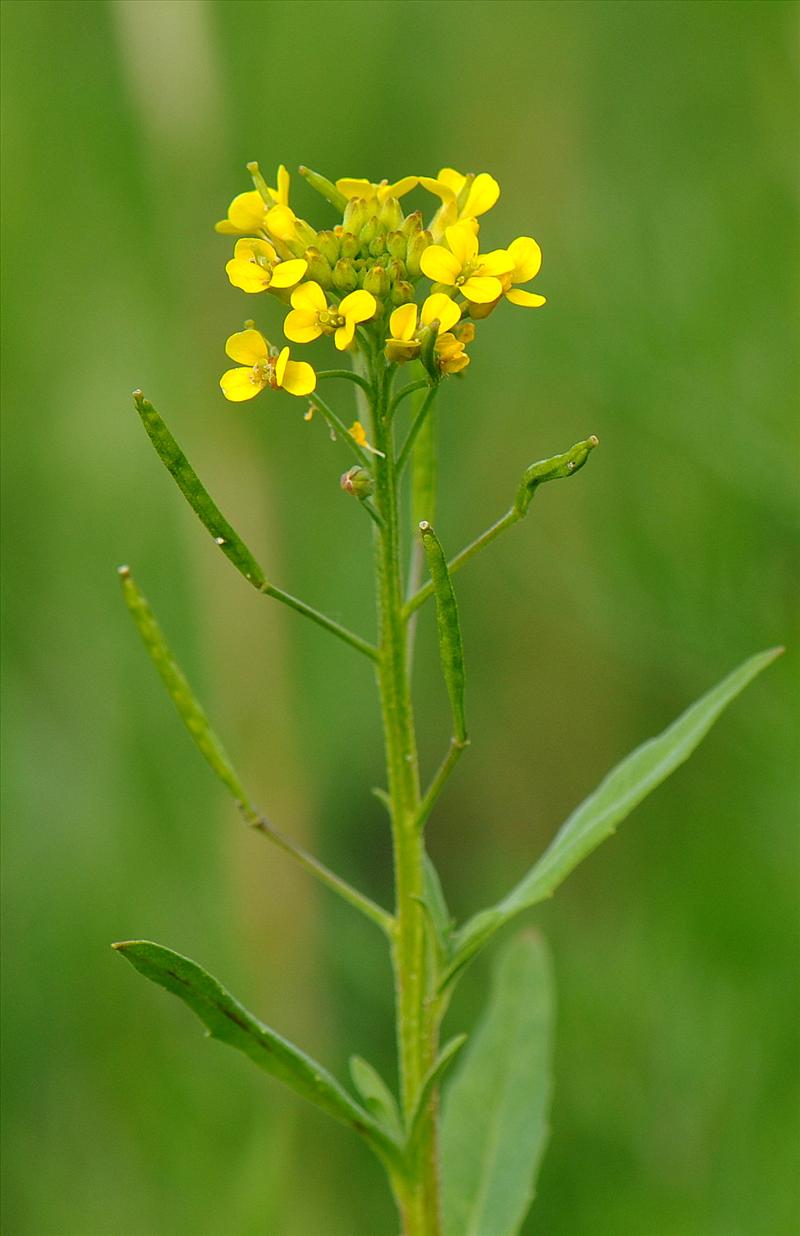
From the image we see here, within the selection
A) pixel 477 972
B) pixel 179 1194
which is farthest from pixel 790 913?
pixel 179 1194

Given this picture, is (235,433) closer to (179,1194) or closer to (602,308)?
(602,308)

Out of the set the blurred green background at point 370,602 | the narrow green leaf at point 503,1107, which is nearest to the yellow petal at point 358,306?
the narrow green leaf at point 503,1107

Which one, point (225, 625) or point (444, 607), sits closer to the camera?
point (444, 607)

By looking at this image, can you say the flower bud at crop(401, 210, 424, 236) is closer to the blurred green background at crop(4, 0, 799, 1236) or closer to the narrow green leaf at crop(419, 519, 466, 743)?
the narrow green leaf at crop(419, 519, 466, 743)

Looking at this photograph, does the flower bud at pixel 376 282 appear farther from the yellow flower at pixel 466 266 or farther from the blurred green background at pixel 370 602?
the blurred green background at pixel 370 602

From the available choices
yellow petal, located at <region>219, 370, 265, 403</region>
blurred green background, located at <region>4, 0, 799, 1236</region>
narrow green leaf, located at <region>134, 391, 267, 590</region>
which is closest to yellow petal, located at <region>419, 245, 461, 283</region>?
yellow petal, located at <region>219, 370, 265, 403</region>

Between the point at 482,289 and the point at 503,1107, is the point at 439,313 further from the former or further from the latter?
the point at 503,1107
